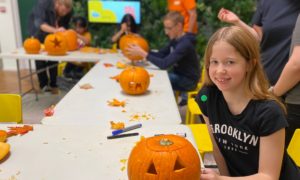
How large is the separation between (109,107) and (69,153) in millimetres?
627

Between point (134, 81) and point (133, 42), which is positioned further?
point (133, 42)

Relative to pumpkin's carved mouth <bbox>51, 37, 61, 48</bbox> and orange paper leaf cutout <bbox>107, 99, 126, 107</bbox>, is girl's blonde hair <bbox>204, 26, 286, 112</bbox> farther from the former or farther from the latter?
pumpkin's carved mouth <bbox>51, 37, 61, 48</bbox>

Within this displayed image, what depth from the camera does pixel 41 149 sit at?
1.35 metres

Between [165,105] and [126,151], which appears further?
[165,105]

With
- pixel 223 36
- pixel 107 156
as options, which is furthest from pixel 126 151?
pixel 223 36

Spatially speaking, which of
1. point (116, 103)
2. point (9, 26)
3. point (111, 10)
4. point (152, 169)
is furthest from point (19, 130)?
point (9, 26)

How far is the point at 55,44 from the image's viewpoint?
3336 mm

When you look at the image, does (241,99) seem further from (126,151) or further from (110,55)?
(110,55)

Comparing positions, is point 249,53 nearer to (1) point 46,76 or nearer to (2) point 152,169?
(2) point 152,169

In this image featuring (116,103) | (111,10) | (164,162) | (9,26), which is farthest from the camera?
(9,26)

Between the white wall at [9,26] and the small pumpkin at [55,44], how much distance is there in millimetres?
2529

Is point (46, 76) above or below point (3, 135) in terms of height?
below

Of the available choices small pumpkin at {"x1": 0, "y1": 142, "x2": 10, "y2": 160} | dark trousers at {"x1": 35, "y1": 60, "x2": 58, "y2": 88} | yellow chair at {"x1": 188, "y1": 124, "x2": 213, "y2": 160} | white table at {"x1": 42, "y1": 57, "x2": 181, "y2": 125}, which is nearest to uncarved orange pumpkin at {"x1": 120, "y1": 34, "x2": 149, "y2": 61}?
white table at {"x1": 42, "y1": 57, "x2": 181, "y2": 125}

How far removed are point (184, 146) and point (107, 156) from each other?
0.38 meters
